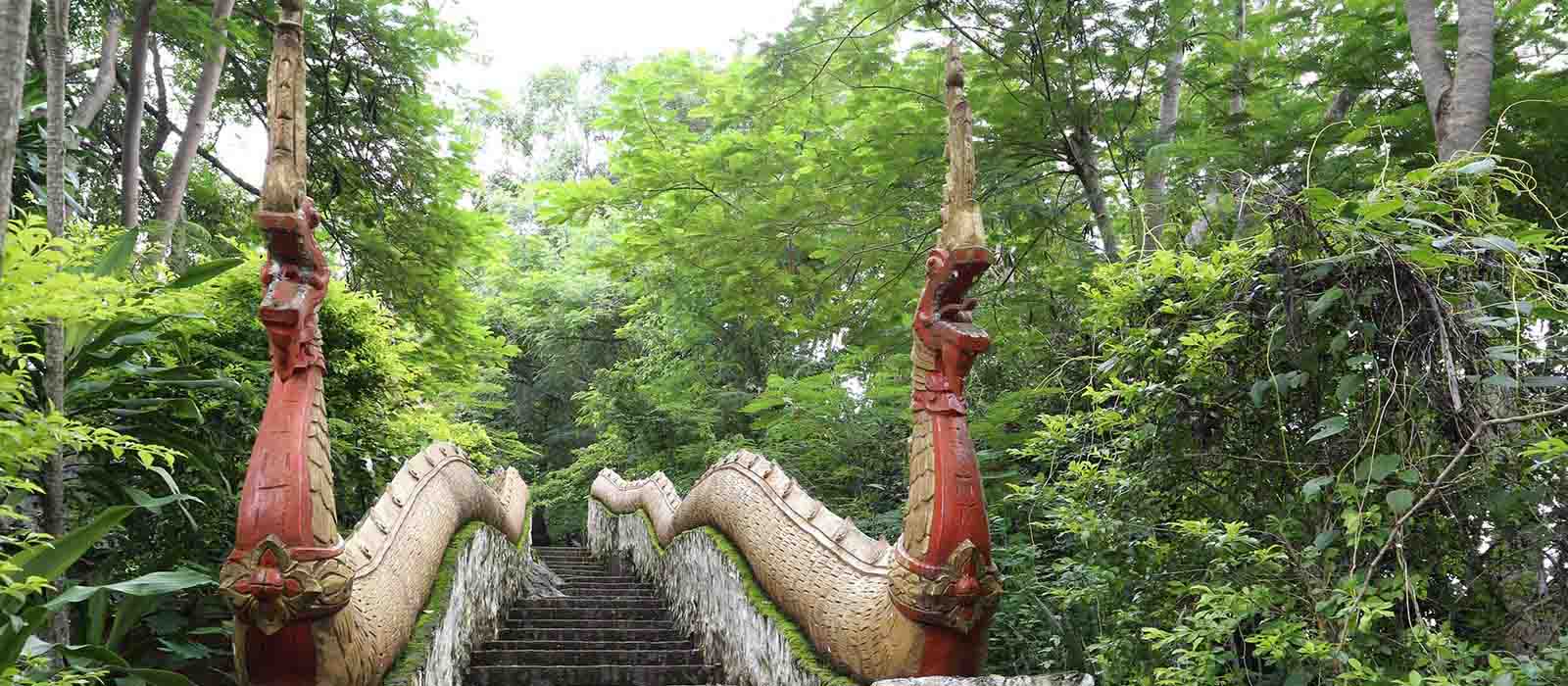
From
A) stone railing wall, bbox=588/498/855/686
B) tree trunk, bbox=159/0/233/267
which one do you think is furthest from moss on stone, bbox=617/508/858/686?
tree trunk, bbox=159/0/233/267

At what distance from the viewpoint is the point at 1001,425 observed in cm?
620

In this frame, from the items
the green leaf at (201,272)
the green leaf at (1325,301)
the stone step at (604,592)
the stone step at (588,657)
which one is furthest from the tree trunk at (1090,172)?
the stone step at (604,592)

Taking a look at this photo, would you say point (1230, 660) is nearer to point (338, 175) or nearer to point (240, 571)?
point (240, 571)

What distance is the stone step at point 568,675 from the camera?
503 centimetres

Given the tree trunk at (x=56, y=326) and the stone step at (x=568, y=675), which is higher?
the tree trunk at (x=56, y=326)

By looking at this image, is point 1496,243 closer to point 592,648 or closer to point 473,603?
point 592,648

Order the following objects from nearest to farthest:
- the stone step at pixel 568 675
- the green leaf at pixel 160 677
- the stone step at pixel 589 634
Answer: the green leaf at pixel 160 677
the stone step at pixel 568 675
the stone step at pixel 589 634

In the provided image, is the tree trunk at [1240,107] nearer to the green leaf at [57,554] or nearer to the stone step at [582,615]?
the green leaf at [57,554]

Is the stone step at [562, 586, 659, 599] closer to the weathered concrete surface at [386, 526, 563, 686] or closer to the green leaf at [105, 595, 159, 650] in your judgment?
the weathered concrete surface at [386, 526, 563, 686]

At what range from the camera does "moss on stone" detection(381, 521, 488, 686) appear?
385 centimetres

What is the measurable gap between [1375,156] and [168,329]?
546 centimetres

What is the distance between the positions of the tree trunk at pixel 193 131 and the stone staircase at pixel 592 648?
3.02 metres

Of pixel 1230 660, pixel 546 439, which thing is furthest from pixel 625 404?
pixel 1230 660

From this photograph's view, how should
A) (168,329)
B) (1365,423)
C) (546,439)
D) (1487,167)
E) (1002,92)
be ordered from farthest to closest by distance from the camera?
(546,439), (1002,92), (168,329), (1365,423), (1487,167)
